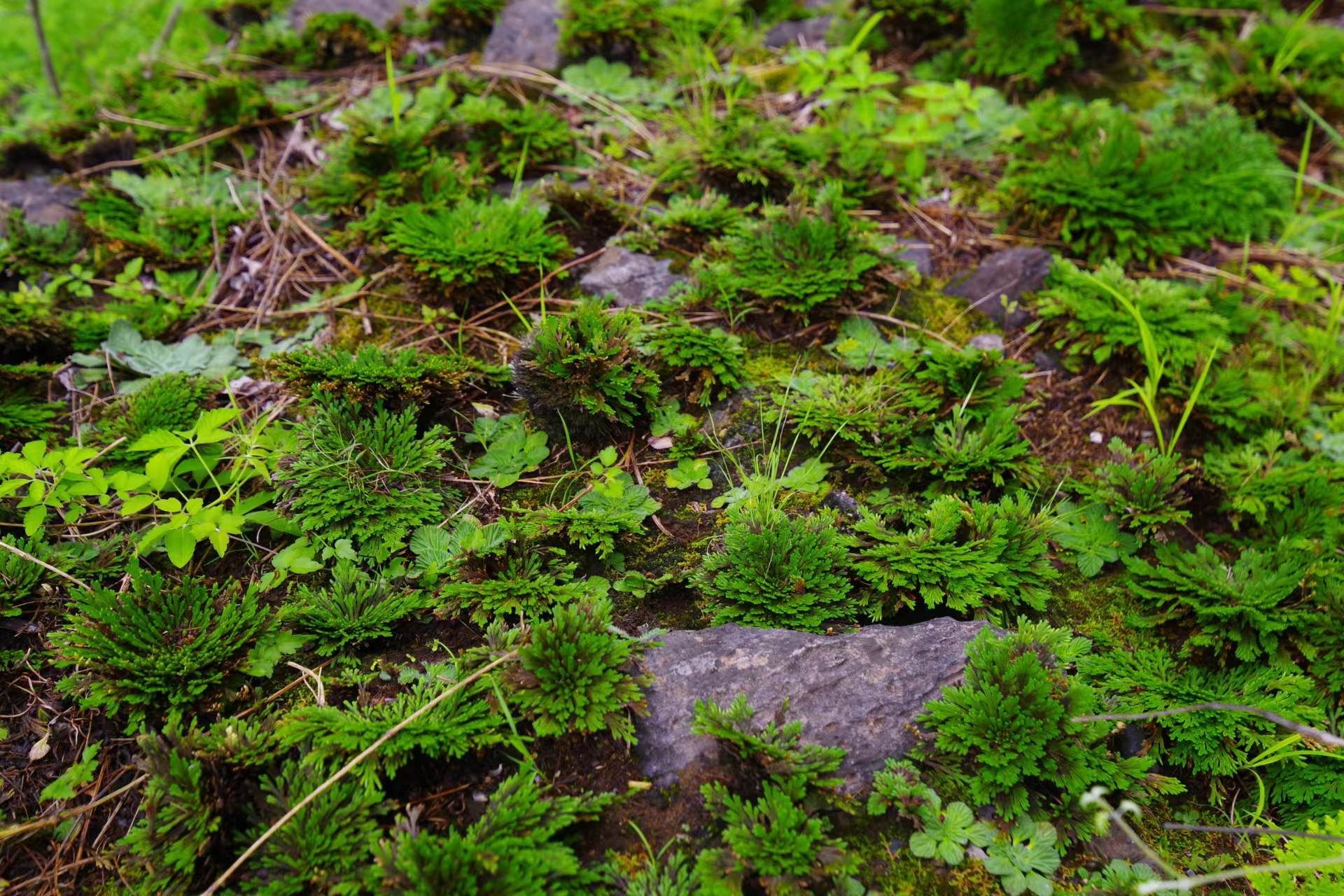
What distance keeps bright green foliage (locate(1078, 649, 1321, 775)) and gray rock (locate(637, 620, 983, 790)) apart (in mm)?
556

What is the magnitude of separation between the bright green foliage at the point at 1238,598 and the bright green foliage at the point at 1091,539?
13 centimetres

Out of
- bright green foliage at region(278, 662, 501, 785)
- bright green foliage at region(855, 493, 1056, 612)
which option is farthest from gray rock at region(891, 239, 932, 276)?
bright green foliage at region(278, 662, 501, 785)

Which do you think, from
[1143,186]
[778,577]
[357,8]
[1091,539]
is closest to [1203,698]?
A: [1091,539]

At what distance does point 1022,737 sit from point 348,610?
7.61 feet

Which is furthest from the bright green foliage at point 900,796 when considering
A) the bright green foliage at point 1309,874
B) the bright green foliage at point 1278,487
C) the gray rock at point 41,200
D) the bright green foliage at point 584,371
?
the gray rock at point 41,200

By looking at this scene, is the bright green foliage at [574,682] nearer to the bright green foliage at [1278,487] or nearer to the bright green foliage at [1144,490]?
the bright green foliage at [1144,490]

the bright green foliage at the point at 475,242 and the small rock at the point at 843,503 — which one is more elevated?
the bright green foliage at the point at 475,242

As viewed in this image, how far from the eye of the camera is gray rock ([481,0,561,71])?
5582mm

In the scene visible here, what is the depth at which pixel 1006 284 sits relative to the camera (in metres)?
4.32

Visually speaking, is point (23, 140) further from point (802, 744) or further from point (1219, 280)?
point (1219, 280)

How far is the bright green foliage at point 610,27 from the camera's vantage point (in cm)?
543

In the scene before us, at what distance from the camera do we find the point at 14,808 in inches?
99.7

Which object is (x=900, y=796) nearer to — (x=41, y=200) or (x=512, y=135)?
(x=512, y=135)

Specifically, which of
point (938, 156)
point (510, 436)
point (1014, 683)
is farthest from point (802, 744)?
point (938, 156)
